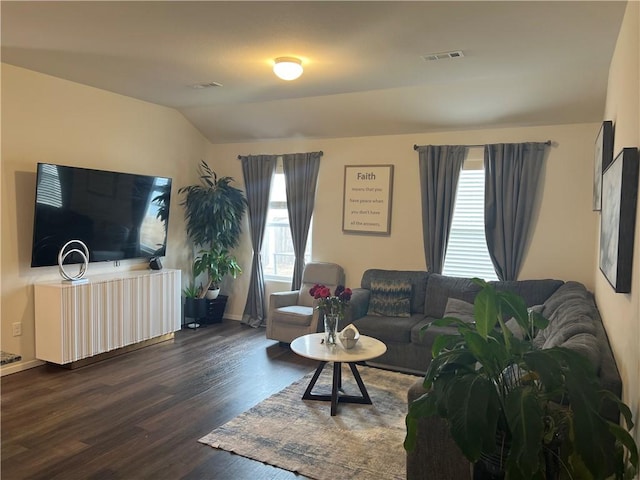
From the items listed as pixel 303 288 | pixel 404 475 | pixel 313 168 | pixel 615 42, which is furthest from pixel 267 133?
pixel 404 475

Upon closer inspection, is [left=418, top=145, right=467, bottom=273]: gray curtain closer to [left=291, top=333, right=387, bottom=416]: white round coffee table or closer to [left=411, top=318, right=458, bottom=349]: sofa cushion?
[left=411, top=318, right=458, bottom=349]: sofa cushion

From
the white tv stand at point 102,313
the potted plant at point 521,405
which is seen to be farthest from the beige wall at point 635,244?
the white tv stand at point 102,313

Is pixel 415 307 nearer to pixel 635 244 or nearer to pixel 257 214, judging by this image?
pixel 257 214

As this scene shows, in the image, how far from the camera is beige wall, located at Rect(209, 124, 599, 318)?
178 inches

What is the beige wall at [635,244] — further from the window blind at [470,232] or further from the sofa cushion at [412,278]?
the sofa cushion at [412,278]

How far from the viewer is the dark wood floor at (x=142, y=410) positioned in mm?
2725

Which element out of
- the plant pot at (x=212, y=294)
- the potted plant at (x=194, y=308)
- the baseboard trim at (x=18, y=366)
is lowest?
the baseboard trim at (x=18, y=366)

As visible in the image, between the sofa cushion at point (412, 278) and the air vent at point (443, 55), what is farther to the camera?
the sofa cushion at point (412, 278)

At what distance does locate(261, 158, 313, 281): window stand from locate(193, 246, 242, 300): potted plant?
439 millimetres

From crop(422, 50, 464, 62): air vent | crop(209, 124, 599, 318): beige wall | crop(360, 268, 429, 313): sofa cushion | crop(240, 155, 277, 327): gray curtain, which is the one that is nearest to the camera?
crop(422, 50, 464, 62): air vent

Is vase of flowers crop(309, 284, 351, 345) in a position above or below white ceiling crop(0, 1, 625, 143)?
below

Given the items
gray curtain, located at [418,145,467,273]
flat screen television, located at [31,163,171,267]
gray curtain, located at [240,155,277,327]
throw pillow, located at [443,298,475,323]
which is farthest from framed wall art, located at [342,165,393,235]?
flat screen television, located at [31,163,171,267]

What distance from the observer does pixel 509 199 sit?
4.68 meters

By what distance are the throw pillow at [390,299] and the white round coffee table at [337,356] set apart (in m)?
0.98
